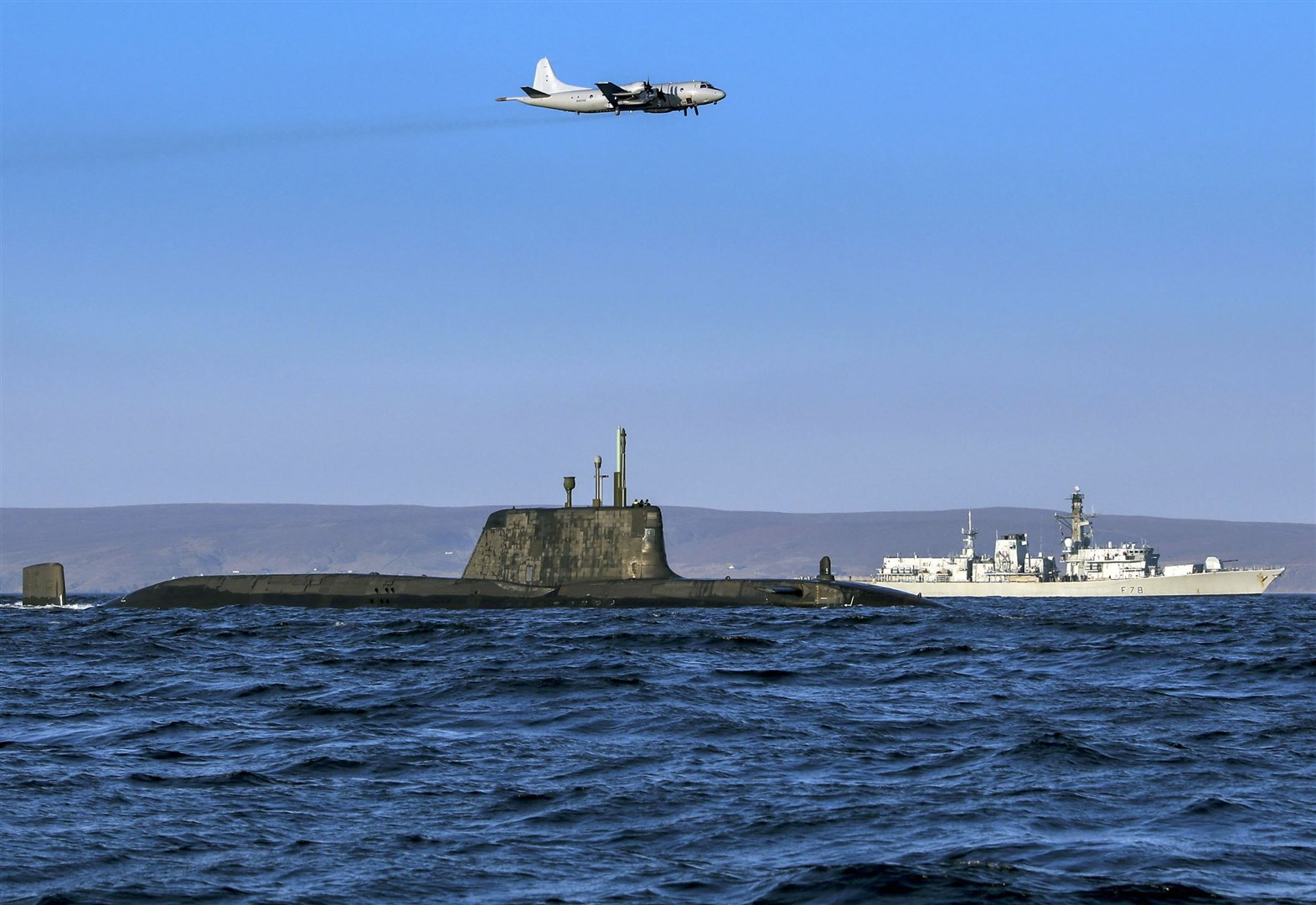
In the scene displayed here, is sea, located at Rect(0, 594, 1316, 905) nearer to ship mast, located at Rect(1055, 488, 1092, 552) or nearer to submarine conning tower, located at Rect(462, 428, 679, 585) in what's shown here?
submarine conning tower, located at Rect(462, 428, 679, 585)

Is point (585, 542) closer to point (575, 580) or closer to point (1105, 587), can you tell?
point (575, 580)

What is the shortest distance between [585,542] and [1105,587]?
78.7 m

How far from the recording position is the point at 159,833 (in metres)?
11.3

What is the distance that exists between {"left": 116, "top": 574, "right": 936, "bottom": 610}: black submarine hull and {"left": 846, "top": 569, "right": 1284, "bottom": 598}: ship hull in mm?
66028

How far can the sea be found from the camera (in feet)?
32.5

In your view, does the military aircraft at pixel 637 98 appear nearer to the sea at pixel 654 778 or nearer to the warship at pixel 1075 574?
the sea at pixel 654 778

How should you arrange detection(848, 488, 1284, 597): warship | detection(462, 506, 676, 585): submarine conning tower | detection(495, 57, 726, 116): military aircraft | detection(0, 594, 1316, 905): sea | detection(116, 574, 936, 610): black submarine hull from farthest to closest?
detection(848, 488, 1284, 597): warship → detection(495, 57, 726, 116): military aircraft → detection(462, 506, 676, 585): submarine conning tower → detection(116, 574, 936, 610): black submarine hull → detection(0, 594, 1316, 905): sea

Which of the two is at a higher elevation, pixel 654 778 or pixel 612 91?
pixel 612 91

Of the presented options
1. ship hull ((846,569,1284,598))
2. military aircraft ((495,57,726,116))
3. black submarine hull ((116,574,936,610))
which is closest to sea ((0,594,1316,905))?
black submarine hull ((116,574,936,610))

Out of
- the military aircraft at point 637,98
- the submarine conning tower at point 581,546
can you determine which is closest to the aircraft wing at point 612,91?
the military aircraft at point 637,98

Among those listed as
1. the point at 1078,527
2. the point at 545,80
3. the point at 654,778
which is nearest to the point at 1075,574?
the point at 1078,527

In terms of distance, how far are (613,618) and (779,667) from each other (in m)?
12.6

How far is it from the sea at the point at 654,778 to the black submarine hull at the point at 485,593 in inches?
558

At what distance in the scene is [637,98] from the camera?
170ft
